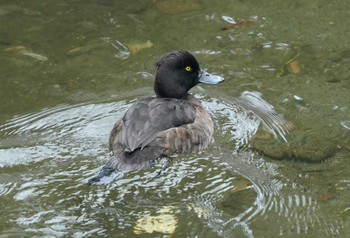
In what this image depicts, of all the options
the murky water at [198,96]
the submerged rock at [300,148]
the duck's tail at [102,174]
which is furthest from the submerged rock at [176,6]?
the duck's tail at [102,174]

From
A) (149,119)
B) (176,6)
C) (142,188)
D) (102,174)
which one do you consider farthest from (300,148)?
(176,6)

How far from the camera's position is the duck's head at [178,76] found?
7402mm

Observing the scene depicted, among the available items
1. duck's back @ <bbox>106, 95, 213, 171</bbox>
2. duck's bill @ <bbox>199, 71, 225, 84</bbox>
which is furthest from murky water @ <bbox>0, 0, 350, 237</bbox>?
duck's bill @ <bbox>199, 71, 225, 84</bbox>

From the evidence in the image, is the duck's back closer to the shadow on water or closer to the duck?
the duck

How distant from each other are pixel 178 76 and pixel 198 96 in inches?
25.2

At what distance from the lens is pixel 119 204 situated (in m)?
6.17

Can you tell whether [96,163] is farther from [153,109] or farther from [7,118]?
[7,118]

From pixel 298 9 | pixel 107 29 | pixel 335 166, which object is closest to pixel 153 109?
pixel 335 166

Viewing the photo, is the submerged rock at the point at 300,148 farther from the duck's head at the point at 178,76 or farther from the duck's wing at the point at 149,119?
the duck's head at the point at 178,76

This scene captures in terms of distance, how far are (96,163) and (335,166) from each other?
6.98 feet

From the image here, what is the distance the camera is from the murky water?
235 inches

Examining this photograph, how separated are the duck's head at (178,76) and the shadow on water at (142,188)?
18.7 inches

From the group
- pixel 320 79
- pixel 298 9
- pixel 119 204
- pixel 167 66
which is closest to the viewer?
pixel 119 204

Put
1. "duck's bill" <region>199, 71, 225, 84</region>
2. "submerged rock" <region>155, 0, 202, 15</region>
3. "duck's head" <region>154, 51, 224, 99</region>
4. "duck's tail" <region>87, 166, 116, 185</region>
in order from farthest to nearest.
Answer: "submerged rock" <region>155, 0, 202, 15</region> → "duck's bill" <region>199, 71, 225, 84</region> → "duck's head" <region>154, 51, 224, 99</region> → "duck's tail" <region>87, 166, 116, 185</region>
